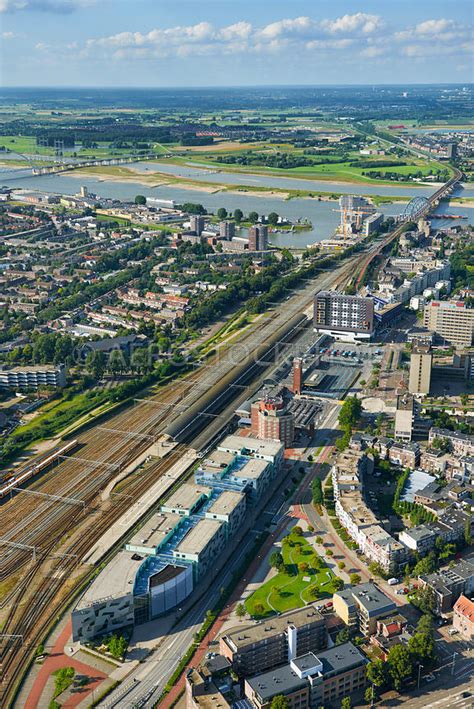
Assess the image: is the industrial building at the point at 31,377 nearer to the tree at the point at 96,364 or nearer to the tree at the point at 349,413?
the tree at the point at 96,364

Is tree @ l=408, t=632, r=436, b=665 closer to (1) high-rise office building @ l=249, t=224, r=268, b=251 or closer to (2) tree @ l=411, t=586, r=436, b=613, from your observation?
(2) tree @ l=411, t=586, r=436, b=613

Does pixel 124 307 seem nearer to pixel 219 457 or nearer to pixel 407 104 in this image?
pixel 219 457

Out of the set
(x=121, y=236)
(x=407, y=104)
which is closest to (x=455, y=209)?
(x=121, y=236)

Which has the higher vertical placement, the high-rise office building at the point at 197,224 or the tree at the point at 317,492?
the high-rise office building at the point at 197,224

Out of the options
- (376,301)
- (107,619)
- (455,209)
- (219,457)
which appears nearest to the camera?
(107,619)

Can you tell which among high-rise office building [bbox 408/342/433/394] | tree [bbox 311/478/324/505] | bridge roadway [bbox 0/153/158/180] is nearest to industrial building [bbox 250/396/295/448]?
tree [bbox 311/478/324/505]

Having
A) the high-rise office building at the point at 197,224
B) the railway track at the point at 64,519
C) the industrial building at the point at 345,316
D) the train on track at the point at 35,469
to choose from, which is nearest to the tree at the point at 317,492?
the railway track at the point at 64,519

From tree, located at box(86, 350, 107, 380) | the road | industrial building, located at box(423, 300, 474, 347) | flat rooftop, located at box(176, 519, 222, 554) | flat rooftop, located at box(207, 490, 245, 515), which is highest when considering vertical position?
industrial building, located at box(423, 300, 474, 347)
